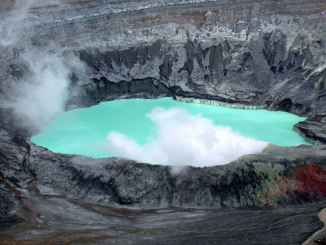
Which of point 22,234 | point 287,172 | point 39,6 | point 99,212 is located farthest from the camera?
point 39,6

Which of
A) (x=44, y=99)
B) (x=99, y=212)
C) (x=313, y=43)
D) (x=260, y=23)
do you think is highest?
(x=260, y=23)

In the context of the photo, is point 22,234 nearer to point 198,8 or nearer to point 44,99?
point 44,99

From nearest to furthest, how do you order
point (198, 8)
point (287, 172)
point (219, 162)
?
point (287, 172) < point (219, 162) < point (198, 8)

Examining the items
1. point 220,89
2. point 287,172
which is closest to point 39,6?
point 220,89

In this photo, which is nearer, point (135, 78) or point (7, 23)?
point (7, 23)

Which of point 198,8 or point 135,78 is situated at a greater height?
point 198,8

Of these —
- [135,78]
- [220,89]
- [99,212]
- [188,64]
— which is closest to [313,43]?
[220,89]

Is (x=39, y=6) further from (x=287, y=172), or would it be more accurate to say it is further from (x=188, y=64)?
(x=287, y=172)
